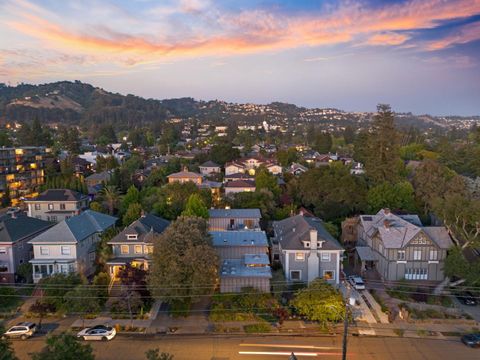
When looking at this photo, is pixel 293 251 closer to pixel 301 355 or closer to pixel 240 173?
pixel 301 355

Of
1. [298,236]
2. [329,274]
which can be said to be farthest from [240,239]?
[329,274]

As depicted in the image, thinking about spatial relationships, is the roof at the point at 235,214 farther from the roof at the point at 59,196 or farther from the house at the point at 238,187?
the roof at the point at 59,196

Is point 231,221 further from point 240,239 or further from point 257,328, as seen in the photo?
point 257,328

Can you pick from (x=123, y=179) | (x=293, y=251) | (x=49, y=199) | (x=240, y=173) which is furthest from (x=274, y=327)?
(x=240, y=173)

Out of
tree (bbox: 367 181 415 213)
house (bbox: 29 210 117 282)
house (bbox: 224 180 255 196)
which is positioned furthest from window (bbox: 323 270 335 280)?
house (bbox: 224 180 255 196)

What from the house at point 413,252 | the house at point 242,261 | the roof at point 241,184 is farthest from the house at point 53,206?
the house at point 413,252

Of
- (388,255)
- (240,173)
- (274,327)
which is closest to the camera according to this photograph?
(274,327)
